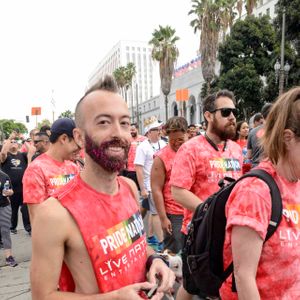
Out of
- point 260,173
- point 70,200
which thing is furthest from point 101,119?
point 260,173

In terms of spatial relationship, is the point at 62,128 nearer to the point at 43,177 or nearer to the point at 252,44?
the point at 43,177

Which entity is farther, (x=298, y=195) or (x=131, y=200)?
(x=131, y=200)

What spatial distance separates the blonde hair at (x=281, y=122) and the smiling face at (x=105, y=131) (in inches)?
28.0

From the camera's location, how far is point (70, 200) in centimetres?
159

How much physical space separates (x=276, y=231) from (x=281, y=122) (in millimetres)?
518

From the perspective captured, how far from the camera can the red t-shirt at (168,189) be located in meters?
4.32

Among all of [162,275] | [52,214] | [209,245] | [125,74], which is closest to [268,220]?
[209,245]

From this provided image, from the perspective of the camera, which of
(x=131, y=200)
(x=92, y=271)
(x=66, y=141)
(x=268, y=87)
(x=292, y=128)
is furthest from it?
(x=268, y=87)

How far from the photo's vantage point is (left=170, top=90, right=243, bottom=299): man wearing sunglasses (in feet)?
10.7

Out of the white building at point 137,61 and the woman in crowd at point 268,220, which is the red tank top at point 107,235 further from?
the white building at point 137,61

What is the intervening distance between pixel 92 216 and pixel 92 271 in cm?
24

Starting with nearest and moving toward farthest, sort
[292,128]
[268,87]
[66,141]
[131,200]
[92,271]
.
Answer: [92,271] → [292,128] → [131,200] → [66,141] → [268,87]

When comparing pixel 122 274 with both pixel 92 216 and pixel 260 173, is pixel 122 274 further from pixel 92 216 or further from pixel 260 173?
pixel 260 173

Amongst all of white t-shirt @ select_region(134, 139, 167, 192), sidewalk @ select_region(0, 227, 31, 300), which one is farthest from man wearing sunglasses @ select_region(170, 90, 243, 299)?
white t-shirt @ select_region(134, 139, 167, 192)
